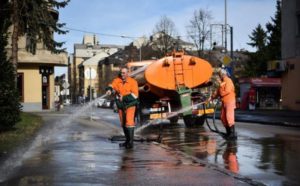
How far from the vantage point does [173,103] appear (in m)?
21.0

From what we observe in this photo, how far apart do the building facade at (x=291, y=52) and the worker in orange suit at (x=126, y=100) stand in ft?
94.5

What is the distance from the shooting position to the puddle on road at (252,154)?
29.5ft

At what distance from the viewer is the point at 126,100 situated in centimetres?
1341

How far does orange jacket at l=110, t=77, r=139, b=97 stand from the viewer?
44.3 feet

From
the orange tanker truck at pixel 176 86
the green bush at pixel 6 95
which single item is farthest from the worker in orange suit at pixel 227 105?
the green bush at pixel 6 95

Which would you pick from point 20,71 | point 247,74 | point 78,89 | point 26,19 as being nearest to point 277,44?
point 247,74

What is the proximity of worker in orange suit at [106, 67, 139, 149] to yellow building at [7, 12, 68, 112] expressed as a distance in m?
34.9

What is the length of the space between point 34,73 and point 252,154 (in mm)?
40314

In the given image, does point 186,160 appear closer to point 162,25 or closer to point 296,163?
point 296,163

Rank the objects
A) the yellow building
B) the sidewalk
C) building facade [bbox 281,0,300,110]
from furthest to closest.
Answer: the yellow building
building facade [bbox 281,0,300,110]
the sidewalk

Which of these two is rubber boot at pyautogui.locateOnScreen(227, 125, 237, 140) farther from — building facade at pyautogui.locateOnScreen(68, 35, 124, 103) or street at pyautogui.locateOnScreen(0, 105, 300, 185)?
building facade at pyautogui.locateOnScreen(68, 35, 124, 103)

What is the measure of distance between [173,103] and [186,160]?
1023cm

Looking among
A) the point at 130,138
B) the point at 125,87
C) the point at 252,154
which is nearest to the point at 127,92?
the point at 125,87

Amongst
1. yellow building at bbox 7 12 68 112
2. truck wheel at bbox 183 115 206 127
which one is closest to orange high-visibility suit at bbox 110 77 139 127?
truck wheel at bbox 183 115 206 127
